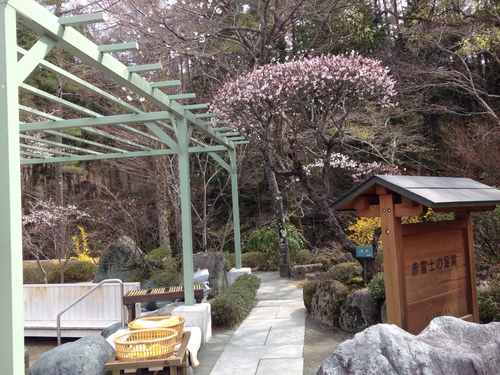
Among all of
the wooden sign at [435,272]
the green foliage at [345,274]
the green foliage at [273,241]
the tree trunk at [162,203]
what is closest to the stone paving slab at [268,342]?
the green foliage at [345,274]

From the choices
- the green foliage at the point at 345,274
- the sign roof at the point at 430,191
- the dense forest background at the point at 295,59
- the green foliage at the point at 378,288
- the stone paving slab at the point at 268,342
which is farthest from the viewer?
the dense forest background at the point at 295,59

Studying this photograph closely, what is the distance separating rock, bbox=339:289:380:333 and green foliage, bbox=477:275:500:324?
122 centimetres

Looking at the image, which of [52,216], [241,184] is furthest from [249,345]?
[241,184]

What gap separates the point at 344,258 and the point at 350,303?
15.2ft

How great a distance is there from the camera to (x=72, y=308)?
7.47 m

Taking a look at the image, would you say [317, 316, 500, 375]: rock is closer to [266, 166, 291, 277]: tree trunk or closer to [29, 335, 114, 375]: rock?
[29, 335, 114, 375]: rock

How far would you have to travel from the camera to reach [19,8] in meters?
3.13

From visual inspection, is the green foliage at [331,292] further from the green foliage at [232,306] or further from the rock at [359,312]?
the green foliage at [232,306]

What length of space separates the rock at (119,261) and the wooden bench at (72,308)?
2778 mm

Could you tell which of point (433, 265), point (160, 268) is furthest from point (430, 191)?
point (160, 268)

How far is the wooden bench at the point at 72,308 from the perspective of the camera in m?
7.09

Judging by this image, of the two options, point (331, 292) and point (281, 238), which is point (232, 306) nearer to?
point (331, 292)

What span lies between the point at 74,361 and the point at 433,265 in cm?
345

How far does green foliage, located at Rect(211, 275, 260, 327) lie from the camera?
6594 millimetres
